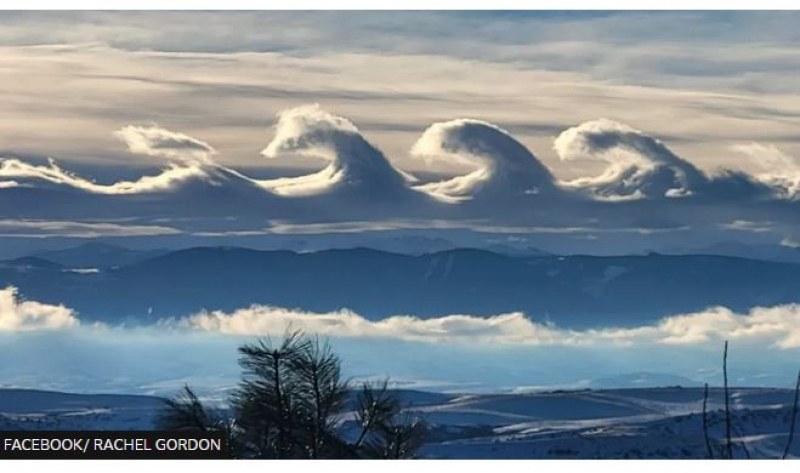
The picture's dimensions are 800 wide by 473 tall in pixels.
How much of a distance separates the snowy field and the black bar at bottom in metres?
0.07

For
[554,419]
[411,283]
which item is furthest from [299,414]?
[554,419]

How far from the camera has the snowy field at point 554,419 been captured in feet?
23.5

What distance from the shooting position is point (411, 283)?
757 centimetres

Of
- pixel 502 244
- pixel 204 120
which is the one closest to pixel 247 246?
pixel 204 120

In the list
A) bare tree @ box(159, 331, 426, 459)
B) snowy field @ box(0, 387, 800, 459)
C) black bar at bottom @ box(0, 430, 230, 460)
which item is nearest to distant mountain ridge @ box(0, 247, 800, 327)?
snowy field @ box(0, 387, 800, 459)

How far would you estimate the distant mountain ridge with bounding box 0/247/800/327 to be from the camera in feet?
24.5

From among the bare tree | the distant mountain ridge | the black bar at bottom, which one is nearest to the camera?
the bare tree

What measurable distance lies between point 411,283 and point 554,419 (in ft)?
3.87

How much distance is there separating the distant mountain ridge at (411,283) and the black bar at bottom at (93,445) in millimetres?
793

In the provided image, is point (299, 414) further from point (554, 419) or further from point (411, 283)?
point (554, 419)

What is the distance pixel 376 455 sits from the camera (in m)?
6.62

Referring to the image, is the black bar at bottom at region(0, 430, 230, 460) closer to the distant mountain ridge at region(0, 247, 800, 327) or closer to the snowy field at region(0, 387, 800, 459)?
the snowy field at region(0, 387, 800, 459)

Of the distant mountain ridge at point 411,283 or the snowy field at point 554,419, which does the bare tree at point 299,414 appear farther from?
the distant mountain ridge at point 411,283

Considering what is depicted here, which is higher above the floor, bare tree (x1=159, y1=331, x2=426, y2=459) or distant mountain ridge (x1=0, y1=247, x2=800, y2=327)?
distant mountain ridge (x1=0, y1=247, x2=800, y2=327)
